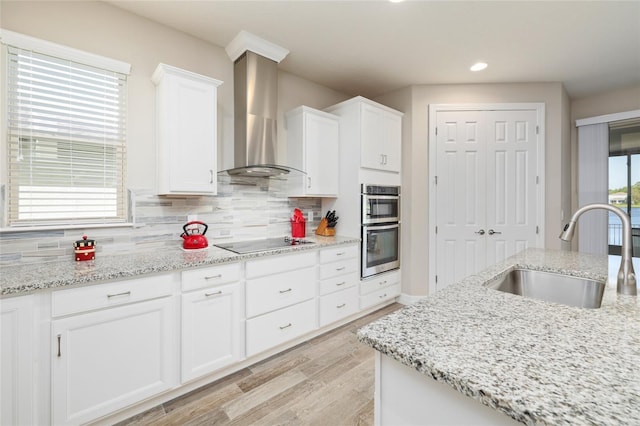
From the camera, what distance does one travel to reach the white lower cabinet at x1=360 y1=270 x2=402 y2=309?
307cm

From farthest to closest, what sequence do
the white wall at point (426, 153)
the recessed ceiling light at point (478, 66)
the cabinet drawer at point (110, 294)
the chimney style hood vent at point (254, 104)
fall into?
the white wall at point (426, 153)
the recessed ceiling light at point (478, 66)
the chimney style hood vent at point (254, 104)
the cabinet drawer at point (110, 294)

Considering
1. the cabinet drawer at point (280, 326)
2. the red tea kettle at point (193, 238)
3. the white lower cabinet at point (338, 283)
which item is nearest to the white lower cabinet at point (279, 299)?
the cabinet drawer at point (280, 326)

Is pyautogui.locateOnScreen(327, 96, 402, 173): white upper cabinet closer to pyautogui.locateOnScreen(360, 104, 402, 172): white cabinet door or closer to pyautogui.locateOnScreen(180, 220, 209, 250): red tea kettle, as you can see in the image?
pyautogui.locateOnScreen(360, 104, 402, 172): white cabinet door

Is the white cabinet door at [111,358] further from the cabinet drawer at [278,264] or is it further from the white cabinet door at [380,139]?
the white cabinet door at [380,139]

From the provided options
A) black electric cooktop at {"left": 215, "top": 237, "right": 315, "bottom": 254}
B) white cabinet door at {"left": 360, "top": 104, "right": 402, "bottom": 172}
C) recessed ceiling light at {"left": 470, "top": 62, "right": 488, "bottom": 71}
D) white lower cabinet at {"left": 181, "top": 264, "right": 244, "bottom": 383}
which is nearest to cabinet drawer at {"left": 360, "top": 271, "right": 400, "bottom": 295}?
black electric cooktop at {"left": 215, "top": 237, "right": 315, "bottom": 254}

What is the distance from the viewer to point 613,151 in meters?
3.70

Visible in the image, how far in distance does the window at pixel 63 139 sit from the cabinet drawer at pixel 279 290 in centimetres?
111

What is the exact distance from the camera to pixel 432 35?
97.2 inches

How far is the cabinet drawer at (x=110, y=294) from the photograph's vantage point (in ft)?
4.69

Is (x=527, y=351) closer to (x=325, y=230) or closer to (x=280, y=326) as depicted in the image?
(x=280, y=326)

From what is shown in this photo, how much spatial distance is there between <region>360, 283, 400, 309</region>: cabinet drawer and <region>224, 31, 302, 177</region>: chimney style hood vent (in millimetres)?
1623

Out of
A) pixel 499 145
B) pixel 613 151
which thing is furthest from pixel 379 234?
pixel 613 151

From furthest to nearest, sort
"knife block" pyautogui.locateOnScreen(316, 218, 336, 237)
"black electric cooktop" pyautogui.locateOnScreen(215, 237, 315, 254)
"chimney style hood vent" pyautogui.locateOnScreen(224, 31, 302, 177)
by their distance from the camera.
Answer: "knife block" pyautogui.locateOnScreen(316, 218, 336, 237) → "chimney style hood vent" pyautogui.locateOnScreen(224, 31, 302, 177) → "black electric cooktop" pyautogui.locateOnScreen(215, 237, 315, 254)

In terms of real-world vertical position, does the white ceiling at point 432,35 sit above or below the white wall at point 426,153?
above
